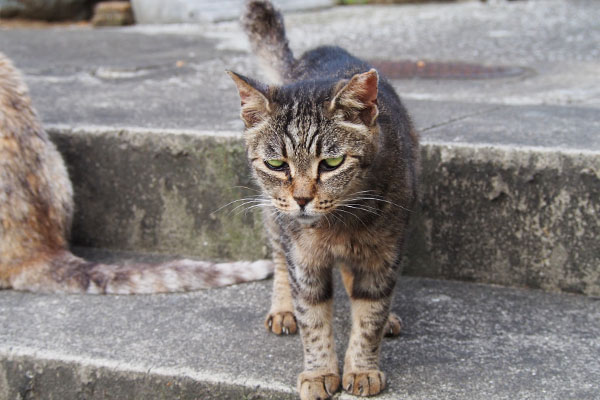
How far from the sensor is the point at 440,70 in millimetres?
5184

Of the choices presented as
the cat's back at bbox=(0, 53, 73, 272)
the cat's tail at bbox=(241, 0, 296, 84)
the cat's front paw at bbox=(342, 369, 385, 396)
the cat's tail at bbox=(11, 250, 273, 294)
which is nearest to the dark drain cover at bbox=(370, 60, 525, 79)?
the cat's tail at bbox=(241, 0, 296, 84)

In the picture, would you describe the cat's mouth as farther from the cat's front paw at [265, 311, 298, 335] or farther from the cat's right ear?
the cat's front paw at [265, 311, 298, 335]

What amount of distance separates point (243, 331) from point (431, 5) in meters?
6.90

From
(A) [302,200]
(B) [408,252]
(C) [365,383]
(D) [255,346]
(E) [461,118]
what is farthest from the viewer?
(E) [461,118]

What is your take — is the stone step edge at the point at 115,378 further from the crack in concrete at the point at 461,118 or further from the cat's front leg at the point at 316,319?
the crack in concrete at the point at 461,118

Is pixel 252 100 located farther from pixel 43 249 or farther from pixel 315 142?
pixel 43 249

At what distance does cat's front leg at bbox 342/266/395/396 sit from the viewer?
98.0 inches

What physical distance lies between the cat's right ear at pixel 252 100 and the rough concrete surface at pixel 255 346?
2.90ft

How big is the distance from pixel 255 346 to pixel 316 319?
13.6 inches

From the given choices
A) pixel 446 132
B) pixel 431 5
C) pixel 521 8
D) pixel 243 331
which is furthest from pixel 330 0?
pixel 243 331

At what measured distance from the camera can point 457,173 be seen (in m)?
3.14

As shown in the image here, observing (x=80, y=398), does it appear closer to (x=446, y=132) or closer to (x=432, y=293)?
(x=432, y=293)

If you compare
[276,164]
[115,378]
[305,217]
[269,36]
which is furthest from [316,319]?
[269,36]

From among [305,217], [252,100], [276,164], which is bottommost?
[305,217]
